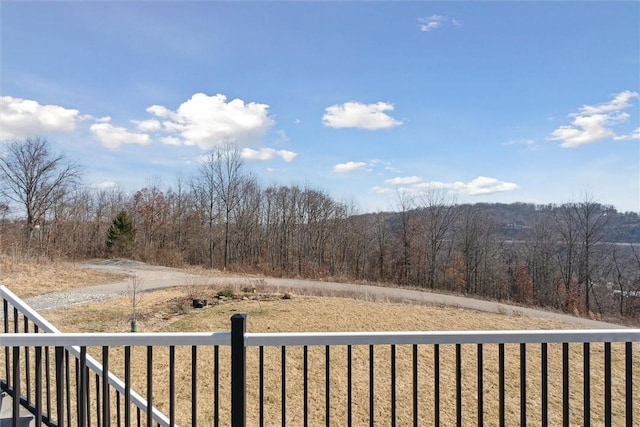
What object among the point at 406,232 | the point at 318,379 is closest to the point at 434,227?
the point at 406,232

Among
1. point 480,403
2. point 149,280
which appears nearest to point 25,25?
point 480,403

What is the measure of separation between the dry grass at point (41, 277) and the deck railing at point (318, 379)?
5.74m

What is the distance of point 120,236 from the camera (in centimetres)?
1909

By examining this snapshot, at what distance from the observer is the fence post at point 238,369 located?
1.39 meters

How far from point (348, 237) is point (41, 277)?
14691 mm

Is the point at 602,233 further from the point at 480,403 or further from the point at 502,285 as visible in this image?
the point at 480,403

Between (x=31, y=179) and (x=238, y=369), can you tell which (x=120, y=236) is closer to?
(x=31, y=179)

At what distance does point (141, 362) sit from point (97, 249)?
60.8 feet

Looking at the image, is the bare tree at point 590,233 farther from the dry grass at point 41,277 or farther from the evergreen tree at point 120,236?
the evergreen tree at point 120,236

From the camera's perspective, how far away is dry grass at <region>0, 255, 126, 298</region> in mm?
9297

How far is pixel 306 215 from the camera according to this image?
68.6 feet

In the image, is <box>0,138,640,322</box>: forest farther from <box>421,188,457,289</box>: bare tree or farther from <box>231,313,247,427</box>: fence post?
<box>231,313,247,427</box>: fence post

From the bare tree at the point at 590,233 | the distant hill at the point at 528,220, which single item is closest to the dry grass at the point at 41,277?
the distant hill at the point at 528,220

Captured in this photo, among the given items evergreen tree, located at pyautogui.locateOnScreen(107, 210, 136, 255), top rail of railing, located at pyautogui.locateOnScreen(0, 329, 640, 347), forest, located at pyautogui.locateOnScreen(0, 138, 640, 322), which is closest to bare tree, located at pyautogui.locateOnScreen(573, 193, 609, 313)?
forest, located at pyautogui.locateOnScreen(0, 138, 640, 322)
